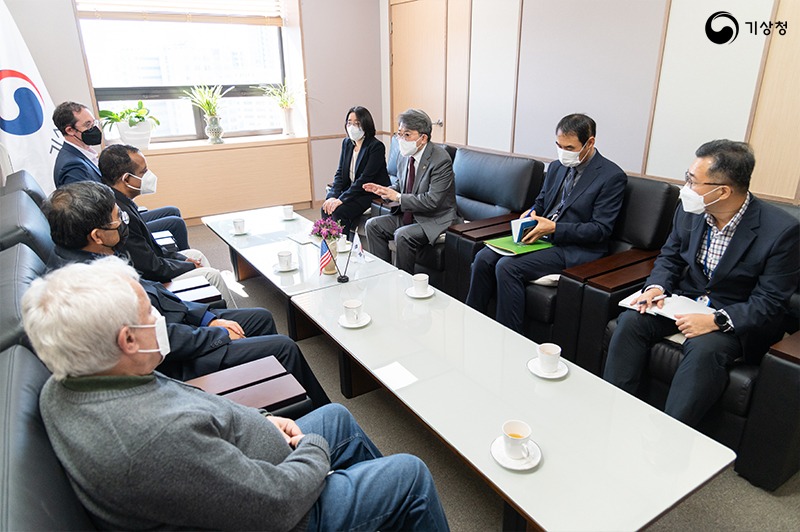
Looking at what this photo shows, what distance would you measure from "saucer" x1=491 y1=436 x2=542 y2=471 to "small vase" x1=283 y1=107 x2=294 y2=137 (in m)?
4.87

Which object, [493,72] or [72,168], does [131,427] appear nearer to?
[72,168]

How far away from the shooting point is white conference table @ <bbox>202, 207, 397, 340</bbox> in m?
2.58

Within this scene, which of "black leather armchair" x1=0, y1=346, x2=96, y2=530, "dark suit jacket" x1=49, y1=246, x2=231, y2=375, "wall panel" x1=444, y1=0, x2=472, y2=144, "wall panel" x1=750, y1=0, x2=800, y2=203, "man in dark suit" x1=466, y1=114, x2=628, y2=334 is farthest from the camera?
"wall panel" x1=444, y1=0, x2=472, y2=144

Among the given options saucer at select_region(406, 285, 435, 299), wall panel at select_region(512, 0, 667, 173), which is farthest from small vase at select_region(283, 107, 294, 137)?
saucer at select_region(406, 285, 435, 299)

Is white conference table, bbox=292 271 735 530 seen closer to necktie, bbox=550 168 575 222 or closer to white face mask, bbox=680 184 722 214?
white face mask, bbox=680 184 722 214

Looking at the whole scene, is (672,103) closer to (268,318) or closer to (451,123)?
(451,123)

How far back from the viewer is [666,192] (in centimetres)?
252

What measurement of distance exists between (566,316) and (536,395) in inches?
36.1

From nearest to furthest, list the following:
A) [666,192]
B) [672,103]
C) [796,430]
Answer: [796,430], [666,192], [672,103]

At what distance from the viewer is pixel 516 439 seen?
1271 mm

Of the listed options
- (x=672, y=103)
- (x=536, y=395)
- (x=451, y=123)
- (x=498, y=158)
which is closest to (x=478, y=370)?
(x=536, y=395)

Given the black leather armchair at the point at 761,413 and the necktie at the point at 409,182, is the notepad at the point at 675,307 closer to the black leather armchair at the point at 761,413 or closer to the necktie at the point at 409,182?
the black leather armchair at the point at 761,413

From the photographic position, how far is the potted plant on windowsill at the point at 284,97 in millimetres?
5403

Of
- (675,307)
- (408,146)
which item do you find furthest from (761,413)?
(408,146)
